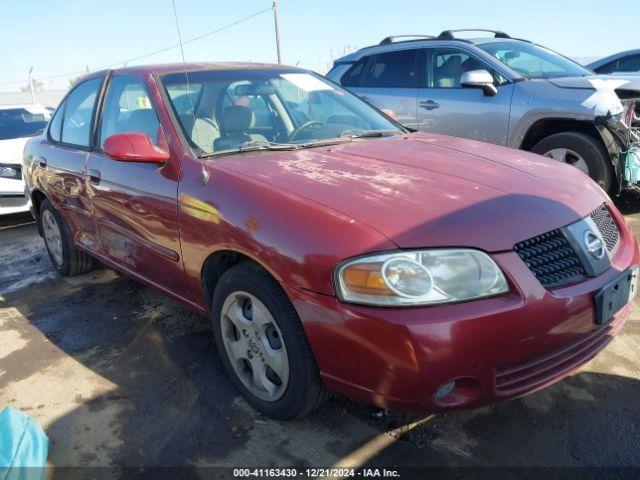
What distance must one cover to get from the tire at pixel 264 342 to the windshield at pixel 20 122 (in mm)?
6299

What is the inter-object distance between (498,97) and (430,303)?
4151 millimetres

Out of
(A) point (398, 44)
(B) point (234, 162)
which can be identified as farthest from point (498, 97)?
(B) point (234, 162)

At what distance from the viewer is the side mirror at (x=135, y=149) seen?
2.65 metres

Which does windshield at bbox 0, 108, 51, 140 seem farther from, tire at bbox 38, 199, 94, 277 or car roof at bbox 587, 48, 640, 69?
car roof at bbox 587, 48, 640, 69

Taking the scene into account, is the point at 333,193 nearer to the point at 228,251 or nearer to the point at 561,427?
the point at 228,251

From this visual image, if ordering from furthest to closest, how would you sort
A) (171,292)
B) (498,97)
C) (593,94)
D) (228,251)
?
(498,97) → (593,94) → (171,292) → (228,251)

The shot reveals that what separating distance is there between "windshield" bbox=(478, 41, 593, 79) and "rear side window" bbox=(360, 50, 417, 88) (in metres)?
0.86

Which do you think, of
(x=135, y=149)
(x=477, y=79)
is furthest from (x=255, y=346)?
(x=477, y=79)

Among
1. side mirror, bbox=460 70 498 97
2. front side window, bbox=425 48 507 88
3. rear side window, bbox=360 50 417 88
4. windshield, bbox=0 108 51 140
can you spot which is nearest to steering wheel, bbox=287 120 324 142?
side mirror, bbox=460 70 498 97

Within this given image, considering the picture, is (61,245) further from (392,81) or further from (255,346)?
(392,81)

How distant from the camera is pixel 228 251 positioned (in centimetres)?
238

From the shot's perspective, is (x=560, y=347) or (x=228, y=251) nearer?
(x=560, y=347)

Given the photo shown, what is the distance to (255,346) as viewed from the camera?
2387 millimetres

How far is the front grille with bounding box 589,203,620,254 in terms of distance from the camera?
2.28m
